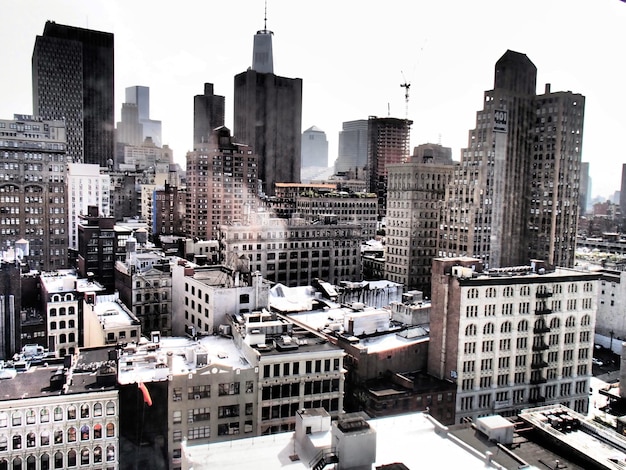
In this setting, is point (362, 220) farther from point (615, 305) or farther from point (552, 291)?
point (552, 291)

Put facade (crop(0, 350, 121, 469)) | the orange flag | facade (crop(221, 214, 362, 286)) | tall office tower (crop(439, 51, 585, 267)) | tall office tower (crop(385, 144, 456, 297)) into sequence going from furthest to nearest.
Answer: tall office tower (crop(385, 144, 456, 297)) → tall office tower (crop(439, 51, 585, 267)) → facade (crop(221, 214, 362, 286)) → the orange flag → facade (crop(0, 350, 121, 469))

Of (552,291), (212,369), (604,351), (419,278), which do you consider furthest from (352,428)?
(419,278)

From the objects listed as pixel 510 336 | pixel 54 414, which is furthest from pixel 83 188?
pixel 510 336

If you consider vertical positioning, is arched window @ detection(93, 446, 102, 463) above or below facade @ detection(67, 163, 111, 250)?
below

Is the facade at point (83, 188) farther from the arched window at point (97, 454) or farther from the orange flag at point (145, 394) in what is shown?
the arched window at point (97, 454)

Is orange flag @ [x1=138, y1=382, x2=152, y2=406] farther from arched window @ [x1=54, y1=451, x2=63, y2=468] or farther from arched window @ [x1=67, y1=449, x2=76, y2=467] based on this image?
arched window @ [x1=54, y1=451, x2=63, y2=468]

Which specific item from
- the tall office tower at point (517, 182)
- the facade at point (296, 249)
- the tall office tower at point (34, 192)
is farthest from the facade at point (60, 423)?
the tall office tower at point (517, 182)

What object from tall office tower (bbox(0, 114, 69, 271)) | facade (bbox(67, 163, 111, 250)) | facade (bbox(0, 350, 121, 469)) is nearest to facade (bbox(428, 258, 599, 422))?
facade (bbox(0, 350, 121, 469))

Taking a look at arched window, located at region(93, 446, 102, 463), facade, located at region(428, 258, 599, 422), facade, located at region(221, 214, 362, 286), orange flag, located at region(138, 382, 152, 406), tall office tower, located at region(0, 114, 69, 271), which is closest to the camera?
arched window, located at region(93, 446, 102, 463)
